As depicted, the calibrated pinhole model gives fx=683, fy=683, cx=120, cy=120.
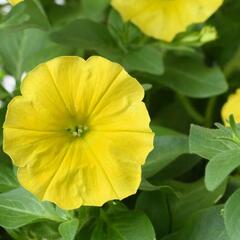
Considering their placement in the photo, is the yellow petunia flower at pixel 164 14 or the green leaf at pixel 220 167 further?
the yellow petunia flower at pixel 164 14

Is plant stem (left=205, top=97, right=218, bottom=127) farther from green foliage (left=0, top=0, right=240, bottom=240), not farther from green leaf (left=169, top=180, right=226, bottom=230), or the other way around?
green leaf (left=169, top=180, right=226, bottom=230)

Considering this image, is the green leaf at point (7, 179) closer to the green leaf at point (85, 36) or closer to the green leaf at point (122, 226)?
the green leaf at point (122, 226)

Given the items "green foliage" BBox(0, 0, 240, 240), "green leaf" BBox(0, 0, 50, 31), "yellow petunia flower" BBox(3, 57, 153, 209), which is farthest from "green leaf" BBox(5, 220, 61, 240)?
"green leaf" BBox(0, 0, 50, 31)

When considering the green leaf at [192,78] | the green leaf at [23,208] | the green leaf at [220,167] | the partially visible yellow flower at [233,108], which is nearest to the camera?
the green leaf at [220,167]

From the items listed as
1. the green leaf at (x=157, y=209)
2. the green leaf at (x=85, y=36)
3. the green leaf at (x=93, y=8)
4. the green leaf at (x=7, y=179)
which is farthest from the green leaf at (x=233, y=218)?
the green leaf at (x=93, y=8)

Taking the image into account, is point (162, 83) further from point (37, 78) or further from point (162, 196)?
point (37, 78)
